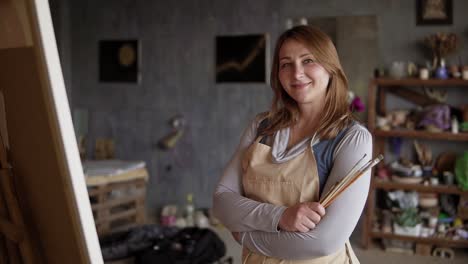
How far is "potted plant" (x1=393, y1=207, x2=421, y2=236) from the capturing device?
409 cm

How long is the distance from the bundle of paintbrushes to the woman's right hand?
3 cm

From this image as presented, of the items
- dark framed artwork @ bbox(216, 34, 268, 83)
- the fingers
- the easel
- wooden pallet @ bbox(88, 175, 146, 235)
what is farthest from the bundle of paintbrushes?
dark framed artwork @ bbox(216, 34, 268, 83)

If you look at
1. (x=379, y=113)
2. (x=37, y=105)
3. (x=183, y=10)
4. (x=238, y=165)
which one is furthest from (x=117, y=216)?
(x=37, y=105)

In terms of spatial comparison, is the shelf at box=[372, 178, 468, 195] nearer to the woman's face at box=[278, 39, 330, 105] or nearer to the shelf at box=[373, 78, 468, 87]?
the shelf at box=[373, 78, 468, 87]

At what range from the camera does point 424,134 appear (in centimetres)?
407

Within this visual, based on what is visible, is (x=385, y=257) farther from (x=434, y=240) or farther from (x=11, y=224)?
(x=11, y=224)

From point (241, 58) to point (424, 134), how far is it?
6.48 ft

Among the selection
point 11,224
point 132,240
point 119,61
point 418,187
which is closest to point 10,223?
point 11,224

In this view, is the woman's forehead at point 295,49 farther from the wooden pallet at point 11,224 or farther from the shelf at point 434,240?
the shelf at point 434,240

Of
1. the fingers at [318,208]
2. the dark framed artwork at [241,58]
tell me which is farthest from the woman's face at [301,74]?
the dark framed artwork at [241,58]

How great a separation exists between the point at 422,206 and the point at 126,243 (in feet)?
8.54

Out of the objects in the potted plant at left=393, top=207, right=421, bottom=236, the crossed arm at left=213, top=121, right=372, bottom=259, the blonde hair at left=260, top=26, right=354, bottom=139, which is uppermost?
the blonde hair at left=260, top=26, right=354, bottom=139

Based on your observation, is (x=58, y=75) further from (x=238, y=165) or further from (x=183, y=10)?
(x=183, y=10)

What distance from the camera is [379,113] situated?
4566mm
